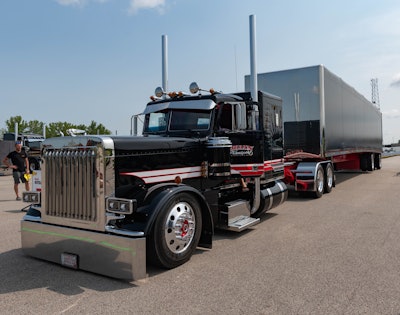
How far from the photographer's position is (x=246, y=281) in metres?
3.93

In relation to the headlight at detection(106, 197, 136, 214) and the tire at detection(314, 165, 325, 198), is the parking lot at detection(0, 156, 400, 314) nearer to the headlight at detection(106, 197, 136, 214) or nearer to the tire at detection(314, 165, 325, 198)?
the headlight at detection(106, 197, 136, 214)

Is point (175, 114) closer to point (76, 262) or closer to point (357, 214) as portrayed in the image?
point (76, 262)

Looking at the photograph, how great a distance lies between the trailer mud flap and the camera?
383cm

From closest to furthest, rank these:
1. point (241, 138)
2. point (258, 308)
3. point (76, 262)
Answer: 1. point (258, 308)
2. point (76, 262)
3. point (241, 138)

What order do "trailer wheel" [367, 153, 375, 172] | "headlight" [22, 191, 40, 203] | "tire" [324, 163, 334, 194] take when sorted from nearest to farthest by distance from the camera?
"headlight" [22, 191, 40, 203] < "tire" [324, 163, 334, 194] < "trailer wheel" [367, 153, 375, 172]

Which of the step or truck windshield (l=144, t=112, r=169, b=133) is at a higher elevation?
truck windshield (l=144, t=112, r=169, b=133)

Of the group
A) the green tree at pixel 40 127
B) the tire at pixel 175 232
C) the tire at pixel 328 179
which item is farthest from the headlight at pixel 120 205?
the green tree at pixel 40 127

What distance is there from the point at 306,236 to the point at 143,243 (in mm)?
3121

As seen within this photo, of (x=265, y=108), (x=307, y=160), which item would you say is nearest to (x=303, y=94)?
(x=307, y=160)

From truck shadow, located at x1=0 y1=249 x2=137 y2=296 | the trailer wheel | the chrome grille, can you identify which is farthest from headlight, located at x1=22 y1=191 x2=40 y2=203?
the trailer wheel

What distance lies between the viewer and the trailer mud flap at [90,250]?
3834mm

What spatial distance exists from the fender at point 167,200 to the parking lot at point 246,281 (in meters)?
0.28

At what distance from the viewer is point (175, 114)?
6047 mm

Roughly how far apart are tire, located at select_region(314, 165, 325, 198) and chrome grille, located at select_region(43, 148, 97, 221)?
24.8ft
